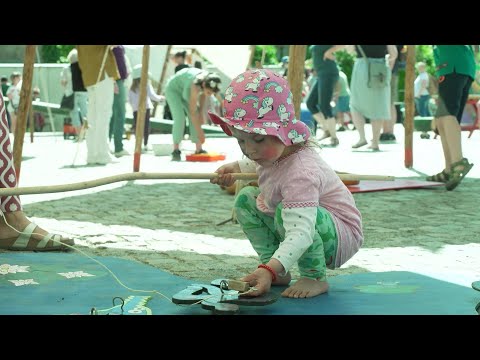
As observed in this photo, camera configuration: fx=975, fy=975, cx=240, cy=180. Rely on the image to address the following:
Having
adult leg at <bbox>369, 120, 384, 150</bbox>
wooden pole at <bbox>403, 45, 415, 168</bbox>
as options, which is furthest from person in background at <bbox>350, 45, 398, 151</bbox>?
wooden pole at <bbox>403, 45, 415, 168</bbox>

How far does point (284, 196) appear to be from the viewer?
357 cm

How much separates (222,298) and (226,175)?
658mm

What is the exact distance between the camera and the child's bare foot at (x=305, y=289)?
12.1 feet

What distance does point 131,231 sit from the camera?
18.6 feet

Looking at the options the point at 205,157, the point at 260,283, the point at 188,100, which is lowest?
the point at 205,157

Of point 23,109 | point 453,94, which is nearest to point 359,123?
point 453,94

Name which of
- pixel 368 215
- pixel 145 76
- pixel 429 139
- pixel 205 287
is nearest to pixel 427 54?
pixel 429 139

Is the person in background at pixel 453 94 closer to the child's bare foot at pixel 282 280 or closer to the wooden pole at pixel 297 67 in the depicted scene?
the wooden pole at pixel 297 67

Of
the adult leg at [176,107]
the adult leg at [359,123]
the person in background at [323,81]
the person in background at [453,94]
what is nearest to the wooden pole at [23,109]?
the person in background at [453,94]

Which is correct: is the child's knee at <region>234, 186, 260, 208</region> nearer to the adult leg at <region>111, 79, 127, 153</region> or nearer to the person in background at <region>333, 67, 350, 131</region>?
the adult leg at <region>111, 79, 127, 153</region>

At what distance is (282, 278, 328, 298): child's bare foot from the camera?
12.1 feet

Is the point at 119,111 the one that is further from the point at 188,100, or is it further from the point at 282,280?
the point at 282,280

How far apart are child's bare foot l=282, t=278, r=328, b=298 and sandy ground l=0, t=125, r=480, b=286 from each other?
2.01ft

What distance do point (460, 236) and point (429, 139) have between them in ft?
34.3
